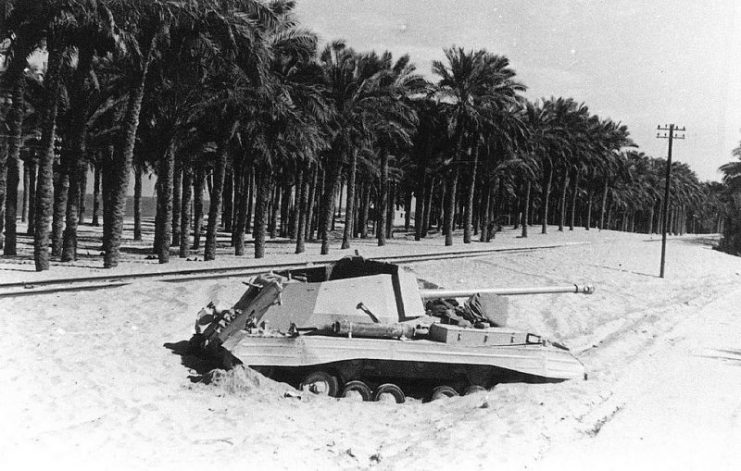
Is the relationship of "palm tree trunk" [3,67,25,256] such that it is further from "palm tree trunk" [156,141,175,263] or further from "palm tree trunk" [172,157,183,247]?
"palm tree trunk" [172,157,183,247]

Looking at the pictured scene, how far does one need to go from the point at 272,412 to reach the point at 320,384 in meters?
1.33

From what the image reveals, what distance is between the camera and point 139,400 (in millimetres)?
8383

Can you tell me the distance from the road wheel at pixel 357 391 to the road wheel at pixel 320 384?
177mm

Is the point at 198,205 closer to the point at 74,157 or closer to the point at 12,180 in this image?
the point at 12,180

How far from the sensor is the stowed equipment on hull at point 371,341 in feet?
31.3

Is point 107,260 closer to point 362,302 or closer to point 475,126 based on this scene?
point 362,302

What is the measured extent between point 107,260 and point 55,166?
55.6ft

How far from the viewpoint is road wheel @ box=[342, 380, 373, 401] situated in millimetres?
9812

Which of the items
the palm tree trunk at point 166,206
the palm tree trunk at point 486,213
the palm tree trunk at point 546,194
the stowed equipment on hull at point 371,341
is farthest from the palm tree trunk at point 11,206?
the palm tree trunk at point 546,194

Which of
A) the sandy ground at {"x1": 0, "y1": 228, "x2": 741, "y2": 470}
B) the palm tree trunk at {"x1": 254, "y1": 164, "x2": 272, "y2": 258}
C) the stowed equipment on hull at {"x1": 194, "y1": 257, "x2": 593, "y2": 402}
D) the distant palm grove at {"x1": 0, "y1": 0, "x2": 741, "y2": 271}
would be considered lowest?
the sandy ground at {"x1": 0, "y1": 228, "x2": 741, "y2": 470}

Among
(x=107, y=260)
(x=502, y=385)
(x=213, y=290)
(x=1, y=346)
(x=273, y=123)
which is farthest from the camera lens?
(x=273, y=123)

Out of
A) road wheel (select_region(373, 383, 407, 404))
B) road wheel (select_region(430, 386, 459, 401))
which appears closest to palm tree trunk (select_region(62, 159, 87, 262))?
road wheel (select_region(373, 383, 407, 404))

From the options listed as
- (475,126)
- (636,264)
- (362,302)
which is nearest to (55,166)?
(475,126)

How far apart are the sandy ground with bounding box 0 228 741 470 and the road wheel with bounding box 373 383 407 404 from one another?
306 millimetres
